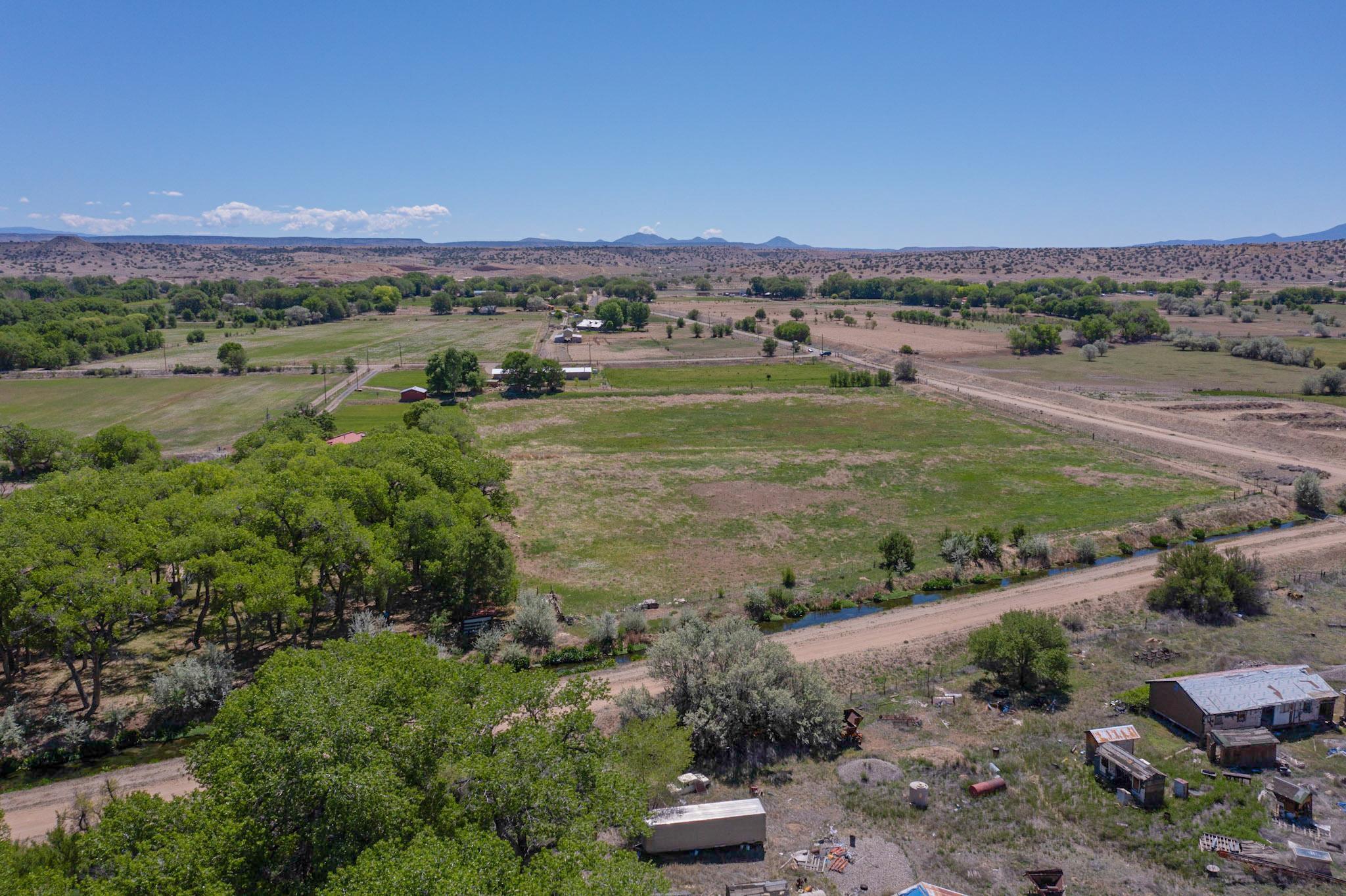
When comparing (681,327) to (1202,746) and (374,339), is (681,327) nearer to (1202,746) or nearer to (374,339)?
(374,339)

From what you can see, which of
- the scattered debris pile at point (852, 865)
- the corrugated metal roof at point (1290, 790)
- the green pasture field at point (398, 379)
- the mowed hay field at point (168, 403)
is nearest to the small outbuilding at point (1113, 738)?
the corrugated metal roof at point (1290, 790)

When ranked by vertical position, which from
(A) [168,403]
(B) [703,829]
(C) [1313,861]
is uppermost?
(A) [168,403]

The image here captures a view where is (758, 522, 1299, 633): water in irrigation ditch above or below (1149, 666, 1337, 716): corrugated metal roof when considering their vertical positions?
below

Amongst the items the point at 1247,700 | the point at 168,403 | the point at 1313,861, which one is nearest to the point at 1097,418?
the point at 1247,700

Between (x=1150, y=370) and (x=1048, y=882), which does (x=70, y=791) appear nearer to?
(x=1048, y=882)

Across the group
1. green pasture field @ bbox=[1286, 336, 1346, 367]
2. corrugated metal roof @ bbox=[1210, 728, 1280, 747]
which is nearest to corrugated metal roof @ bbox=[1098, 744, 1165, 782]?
corrugated metal roof @ bbox=[1210, 728, 1280, 747]

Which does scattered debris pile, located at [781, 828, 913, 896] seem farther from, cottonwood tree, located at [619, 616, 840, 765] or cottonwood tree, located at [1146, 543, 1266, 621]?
cottonwood tree, located at [1146, 543, 1266, 621]

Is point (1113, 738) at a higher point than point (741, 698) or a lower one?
lower

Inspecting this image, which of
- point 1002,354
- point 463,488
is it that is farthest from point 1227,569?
point 1002,354
